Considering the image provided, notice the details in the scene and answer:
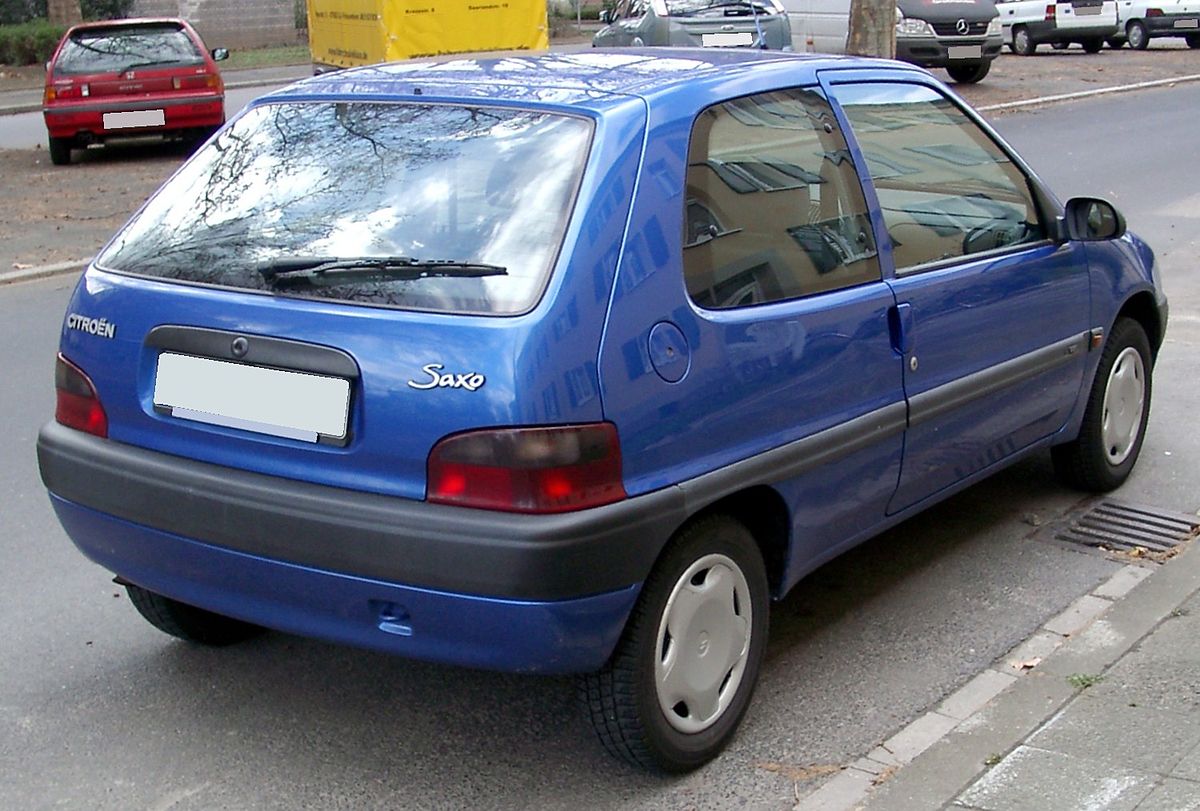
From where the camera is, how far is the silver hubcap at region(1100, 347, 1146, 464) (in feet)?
18.6

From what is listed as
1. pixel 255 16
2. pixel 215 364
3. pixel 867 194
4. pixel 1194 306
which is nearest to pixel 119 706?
pixel 215 364

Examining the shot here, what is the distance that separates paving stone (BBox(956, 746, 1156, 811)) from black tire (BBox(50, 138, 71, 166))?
15.0m

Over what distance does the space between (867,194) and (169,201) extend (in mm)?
1905

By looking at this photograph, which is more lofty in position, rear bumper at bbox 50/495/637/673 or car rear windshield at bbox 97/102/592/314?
car rear windshield at bbox 97/102/592/314

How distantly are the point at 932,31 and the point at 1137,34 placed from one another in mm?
12507

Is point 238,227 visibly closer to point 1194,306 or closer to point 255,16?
point 1194,306

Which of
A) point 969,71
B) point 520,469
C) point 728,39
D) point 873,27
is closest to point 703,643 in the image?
point 520,469

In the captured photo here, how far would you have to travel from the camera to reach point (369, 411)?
337 centimetres

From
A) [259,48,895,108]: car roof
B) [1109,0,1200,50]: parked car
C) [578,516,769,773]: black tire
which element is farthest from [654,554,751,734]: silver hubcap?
[1109,0,1200,50]: parked car

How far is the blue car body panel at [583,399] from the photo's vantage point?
3311 millimetres

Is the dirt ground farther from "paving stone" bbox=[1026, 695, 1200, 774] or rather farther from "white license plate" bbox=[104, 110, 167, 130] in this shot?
"paving stone" bbox=[1026, 695, 1200, 774]

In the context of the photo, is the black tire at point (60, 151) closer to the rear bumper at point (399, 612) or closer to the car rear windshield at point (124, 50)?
the car rear windshield at point (124, 50)

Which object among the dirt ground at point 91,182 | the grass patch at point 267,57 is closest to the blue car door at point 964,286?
the dirt ground at point 91,182

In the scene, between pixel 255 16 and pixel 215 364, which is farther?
pixel 255 16
